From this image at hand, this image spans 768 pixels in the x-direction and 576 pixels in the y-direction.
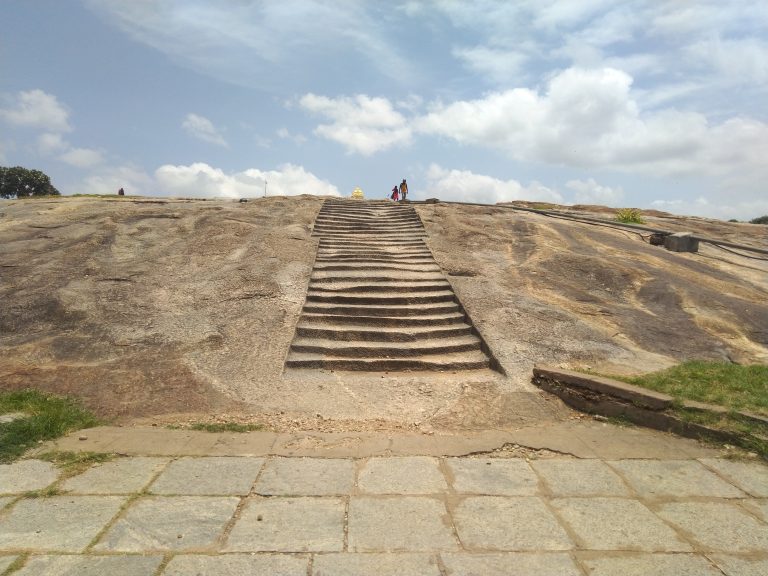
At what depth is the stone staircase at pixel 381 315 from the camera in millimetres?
6438

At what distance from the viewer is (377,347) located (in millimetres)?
6633

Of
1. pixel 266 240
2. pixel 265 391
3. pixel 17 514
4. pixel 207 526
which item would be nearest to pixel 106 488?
pixel 17 514

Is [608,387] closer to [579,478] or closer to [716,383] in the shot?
[716,383]

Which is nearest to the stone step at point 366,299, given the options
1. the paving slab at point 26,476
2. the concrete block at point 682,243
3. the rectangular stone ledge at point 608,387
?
the rectangular stone ledge at point 608,387

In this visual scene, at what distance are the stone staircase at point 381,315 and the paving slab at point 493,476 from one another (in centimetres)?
222

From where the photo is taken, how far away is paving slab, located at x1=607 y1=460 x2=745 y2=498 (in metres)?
3.62

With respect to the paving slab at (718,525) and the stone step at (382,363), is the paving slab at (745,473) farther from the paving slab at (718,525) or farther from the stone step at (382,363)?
the stone step at (382,363)

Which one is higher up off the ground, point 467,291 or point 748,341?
point 467,291

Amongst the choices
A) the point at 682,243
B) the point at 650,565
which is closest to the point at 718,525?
the point at 650,565

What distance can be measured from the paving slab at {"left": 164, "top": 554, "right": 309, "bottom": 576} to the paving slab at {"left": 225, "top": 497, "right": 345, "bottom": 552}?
0.07 meters

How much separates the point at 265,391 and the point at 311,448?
54.6 inches

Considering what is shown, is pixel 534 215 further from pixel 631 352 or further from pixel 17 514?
pixel 17 514

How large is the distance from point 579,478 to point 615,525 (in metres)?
0.65

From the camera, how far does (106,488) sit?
3.54 meters
